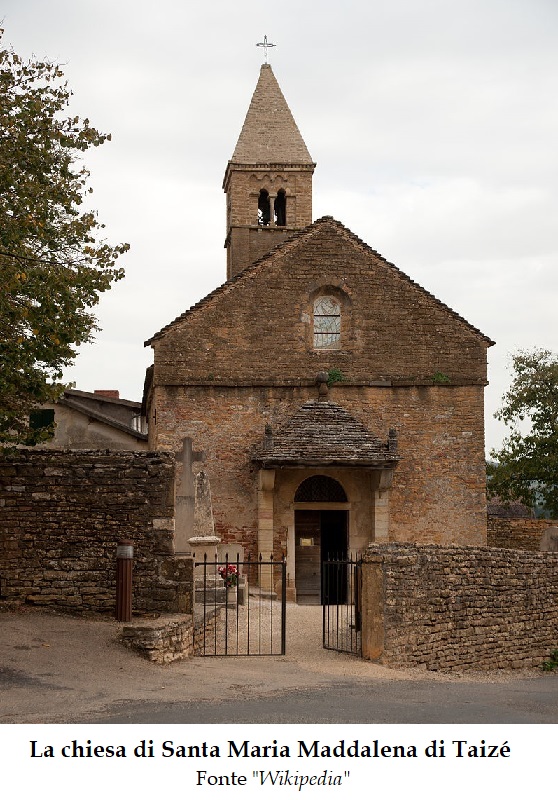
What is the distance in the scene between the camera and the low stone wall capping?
14984 mm

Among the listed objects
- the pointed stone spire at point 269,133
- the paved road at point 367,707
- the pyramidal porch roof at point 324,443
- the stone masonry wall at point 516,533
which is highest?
the pointed stone spire at point 269,133

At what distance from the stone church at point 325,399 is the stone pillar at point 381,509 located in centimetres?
4

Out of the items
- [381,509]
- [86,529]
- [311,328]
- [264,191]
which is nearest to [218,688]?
[86,529]

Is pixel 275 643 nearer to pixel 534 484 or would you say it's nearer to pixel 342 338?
pixel 342 338

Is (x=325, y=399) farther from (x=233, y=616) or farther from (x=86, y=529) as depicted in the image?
(x=86, y=529)

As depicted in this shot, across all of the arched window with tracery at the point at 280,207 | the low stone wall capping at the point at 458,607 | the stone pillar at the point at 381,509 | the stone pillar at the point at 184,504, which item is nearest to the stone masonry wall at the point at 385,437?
the stone pillar at the point at 381,509

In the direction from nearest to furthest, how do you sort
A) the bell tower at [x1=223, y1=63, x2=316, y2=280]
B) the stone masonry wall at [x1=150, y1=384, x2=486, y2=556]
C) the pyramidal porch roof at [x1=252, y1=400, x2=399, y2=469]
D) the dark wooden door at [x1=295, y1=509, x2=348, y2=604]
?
the pyramidal porch roof at [x1=252, y1=400, x2=399, y2=469]
the stone masonry wall at [x1=150, y1=384, x2=486, y2=556]
the dark wooden door at [x1=295, y1=509, x2=348, y2=604]
the bell tower at [x1=223, y1=63, x2=316, y2=280]

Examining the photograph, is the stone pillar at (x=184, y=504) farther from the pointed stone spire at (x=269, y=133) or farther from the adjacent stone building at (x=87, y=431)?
the pointed stone spire at (x=269, y=133)

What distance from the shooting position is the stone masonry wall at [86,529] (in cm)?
1481

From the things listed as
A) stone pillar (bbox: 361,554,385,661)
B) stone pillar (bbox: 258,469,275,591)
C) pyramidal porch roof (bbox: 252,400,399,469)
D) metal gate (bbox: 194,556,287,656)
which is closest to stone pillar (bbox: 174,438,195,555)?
metal gate (bbox: 194,556,287,656)

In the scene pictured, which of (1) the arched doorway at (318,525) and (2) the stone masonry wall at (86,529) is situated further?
(1) the arched doorway at (318,525)

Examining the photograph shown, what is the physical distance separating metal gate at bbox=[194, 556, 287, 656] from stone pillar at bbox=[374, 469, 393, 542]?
9.87 feet

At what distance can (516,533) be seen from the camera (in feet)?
103

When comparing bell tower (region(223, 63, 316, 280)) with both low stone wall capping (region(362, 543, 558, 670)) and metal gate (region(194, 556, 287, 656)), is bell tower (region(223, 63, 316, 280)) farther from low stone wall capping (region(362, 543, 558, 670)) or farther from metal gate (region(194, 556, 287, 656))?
low stone wall capping (region(362, 543, 558, 670))
